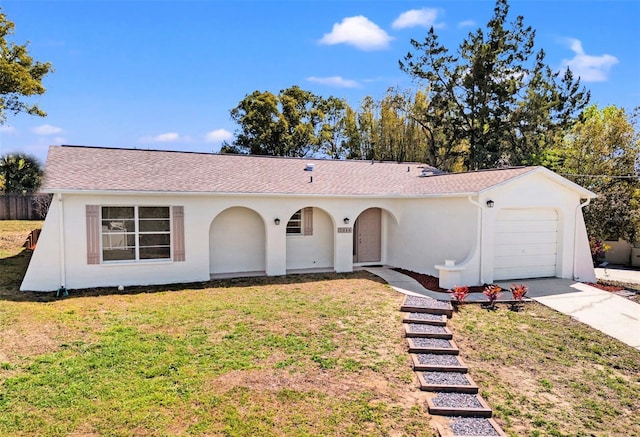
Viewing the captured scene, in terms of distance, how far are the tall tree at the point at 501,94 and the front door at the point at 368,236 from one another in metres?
15.6

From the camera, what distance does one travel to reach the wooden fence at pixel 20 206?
91.9ft

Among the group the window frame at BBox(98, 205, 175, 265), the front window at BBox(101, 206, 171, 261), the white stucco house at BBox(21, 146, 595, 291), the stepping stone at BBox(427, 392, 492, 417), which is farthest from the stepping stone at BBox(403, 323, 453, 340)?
the front window at BBox(101, 206, 171, 261)

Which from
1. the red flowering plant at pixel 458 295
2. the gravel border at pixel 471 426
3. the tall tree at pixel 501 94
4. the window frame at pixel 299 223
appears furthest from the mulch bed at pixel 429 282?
the tall tree at pixel 501 94

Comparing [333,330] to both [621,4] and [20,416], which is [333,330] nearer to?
[20,416]

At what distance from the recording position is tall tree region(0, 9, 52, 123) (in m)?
20.4

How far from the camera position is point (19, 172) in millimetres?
39406

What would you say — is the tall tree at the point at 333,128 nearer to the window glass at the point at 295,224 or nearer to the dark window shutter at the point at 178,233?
the window glass at the point at 295,224

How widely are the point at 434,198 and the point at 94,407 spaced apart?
40.3 ft

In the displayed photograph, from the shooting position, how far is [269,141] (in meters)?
35.8

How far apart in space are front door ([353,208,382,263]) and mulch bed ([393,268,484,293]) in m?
1.83

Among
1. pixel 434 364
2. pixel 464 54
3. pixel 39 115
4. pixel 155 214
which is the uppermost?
pixel 464 54

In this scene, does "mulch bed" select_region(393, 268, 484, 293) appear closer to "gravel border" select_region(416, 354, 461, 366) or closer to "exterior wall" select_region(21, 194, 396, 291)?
"exterior wall" select_region(21, 194, 396, 291)

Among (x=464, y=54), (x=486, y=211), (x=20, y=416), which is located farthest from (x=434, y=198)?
(x=464, y=54)

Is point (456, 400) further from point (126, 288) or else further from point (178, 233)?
point (126, 288)
